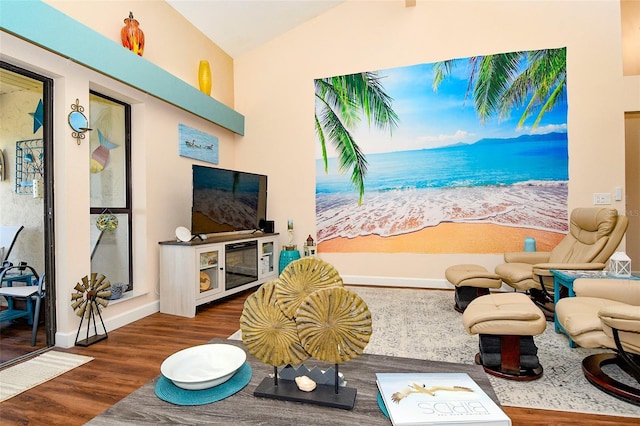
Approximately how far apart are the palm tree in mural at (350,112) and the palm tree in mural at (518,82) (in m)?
1.01

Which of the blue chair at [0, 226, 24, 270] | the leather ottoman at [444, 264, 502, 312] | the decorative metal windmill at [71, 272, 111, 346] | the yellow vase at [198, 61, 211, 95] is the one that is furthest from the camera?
the yellow vase at [198, 61, 211, 95]

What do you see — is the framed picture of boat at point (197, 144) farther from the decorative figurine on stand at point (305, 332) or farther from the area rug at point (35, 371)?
the decorative figurine on stand at point (305, 332)

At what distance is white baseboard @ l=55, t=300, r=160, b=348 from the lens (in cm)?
261

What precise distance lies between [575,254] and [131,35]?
4.58m

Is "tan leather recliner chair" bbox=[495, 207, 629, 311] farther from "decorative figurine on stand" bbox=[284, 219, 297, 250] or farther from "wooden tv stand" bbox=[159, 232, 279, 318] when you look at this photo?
"wooden tv stand" bbox=[159, 232, 279, 318]

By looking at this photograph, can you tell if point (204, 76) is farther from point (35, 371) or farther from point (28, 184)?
point (35, 371)

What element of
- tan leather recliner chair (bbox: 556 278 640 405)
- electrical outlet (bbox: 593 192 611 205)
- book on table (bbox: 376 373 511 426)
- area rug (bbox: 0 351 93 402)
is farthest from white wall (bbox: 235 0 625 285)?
book on table (bbox: 376 373 511 426)

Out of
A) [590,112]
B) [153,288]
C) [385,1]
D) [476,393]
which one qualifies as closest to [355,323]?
[476,393]

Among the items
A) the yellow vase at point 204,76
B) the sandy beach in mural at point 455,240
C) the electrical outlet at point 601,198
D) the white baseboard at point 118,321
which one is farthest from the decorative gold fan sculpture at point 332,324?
the electrical outlet at point 601,198

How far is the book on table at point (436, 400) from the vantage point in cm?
86

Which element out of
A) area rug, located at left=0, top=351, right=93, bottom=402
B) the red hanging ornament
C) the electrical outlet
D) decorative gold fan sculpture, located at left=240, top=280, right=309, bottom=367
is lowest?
area rug, located at left=0, top=351, right=93, bottom=402

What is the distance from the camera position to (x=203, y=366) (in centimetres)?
116

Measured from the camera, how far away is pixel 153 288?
11.6 feet

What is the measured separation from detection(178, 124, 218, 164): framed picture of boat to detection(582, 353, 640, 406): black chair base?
402cm
